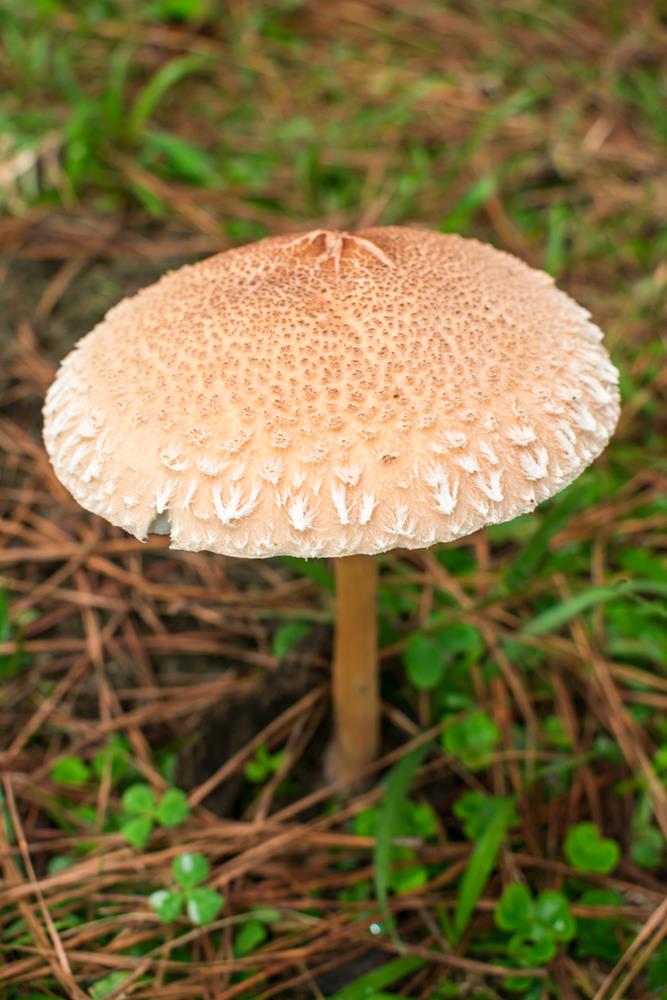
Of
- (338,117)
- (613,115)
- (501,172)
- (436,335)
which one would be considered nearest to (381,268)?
(436,335)

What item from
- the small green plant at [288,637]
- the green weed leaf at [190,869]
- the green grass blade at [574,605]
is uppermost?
the green grass blade at [574,605]

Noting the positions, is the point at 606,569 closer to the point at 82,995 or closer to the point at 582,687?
the point at 582,687

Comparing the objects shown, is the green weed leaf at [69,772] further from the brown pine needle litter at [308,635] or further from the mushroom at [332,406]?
the mushroom at [332,406]

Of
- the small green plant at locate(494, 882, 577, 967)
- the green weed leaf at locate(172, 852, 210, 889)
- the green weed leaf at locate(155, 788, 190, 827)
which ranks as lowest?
the small green plant at locate(494, 882, 577, 967)

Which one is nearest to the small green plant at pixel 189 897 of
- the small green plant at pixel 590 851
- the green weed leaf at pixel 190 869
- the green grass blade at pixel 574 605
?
the green weed leaf at pixel 190 869

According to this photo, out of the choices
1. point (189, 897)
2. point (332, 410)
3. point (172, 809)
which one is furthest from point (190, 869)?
point (332, 410)

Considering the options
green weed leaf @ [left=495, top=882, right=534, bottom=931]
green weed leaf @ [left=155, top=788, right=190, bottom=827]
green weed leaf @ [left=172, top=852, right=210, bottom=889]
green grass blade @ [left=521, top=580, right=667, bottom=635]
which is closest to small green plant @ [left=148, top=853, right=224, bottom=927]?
green weed leaf @ [left=172, top=852, right=210, bottom=889]

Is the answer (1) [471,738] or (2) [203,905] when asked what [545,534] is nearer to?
(1) [471,738]

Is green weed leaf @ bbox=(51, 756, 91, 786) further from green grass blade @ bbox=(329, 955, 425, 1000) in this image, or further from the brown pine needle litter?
green grass blade @ bbox=(329, 955, 425, 1000)
